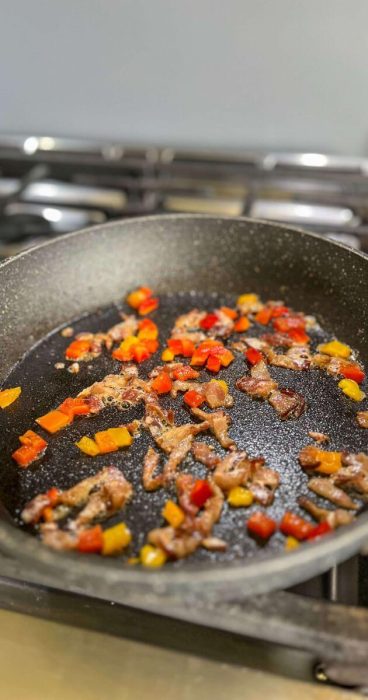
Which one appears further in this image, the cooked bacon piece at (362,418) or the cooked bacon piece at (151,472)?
the cooked bacon piece at (362,418)

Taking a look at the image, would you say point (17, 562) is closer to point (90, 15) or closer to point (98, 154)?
point (98, 154)

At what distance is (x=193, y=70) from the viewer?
2.08 m

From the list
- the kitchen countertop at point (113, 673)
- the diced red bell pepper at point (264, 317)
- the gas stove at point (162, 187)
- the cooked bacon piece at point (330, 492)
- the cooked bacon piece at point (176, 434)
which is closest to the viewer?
the kitchen countertop at point (113, 673)

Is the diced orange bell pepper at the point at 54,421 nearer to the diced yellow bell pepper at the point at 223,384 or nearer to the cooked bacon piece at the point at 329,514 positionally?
the diced yellow bell pepper at the point at 223,384

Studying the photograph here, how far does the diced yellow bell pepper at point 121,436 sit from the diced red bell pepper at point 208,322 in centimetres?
38

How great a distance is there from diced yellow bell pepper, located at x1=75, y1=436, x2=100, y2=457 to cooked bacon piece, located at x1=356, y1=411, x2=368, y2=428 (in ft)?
1.71

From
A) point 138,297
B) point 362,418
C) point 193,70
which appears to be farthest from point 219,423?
point 193,70

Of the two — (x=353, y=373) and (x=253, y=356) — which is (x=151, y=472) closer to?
(x=253, y=356)

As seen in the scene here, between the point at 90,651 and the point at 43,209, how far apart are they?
1.52 meters

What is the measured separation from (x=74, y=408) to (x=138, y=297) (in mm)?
417

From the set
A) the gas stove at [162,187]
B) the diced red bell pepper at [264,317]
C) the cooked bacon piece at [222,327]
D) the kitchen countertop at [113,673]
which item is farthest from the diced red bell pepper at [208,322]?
the kitchen countertop at [113,673]

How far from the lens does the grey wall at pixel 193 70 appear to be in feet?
6.36

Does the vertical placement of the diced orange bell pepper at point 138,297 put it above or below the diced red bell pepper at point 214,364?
above

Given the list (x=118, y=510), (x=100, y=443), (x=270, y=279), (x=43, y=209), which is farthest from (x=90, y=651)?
(x=43, y=209)
